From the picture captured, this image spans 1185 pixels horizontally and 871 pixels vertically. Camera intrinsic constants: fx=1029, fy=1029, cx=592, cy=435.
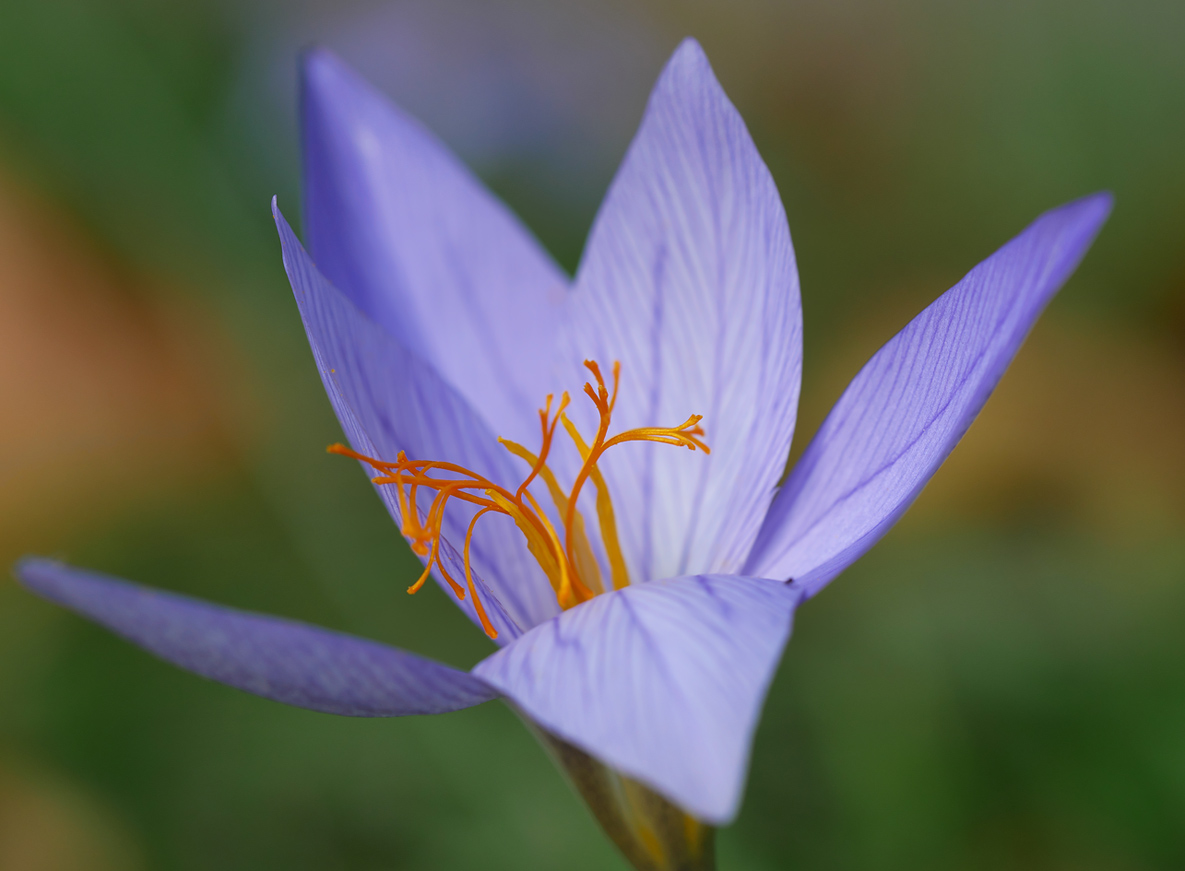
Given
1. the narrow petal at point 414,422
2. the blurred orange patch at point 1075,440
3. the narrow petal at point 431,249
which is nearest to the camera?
the narrow petal at point 414,422

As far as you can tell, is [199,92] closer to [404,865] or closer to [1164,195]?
[404,865]

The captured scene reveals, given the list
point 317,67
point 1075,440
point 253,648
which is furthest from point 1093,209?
point 1075,440

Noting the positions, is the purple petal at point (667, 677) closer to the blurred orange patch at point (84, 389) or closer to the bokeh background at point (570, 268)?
the bokeh background at point (570, 268)

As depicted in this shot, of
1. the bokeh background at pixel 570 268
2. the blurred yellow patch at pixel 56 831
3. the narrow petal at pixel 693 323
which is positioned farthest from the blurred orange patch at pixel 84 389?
the narrow petal at pixel 693 323

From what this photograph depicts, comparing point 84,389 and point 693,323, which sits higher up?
point 84,389

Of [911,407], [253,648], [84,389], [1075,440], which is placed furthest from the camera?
[84,389]

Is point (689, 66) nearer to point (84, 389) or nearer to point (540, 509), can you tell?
point (540, 509)

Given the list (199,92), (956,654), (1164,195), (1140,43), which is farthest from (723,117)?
(199,92)

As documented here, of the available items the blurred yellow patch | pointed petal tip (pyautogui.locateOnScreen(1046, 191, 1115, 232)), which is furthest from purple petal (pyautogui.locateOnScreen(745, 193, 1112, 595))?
the blurred yellow patch
